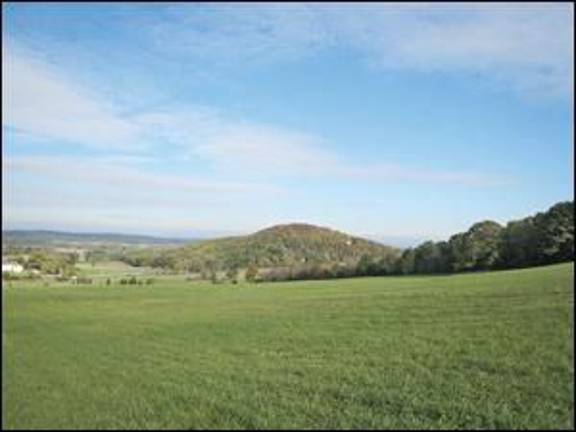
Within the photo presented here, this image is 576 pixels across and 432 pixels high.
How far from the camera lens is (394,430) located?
1126cm

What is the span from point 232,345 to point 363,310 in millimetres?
9944

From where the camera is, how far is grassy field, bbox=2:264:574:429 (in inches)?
473

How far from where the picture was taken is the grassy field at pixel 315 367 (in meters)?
12.0

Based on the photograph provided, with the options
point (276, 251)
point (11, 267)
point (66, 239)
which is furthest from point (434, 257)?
point (11, 267)

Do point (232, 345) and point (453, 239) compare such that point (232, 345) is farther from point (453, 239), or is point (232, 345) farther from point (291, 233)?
point (453, 239)

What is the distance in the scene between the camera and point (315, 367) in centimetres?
1716

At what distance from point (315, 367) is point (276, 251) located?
191ft

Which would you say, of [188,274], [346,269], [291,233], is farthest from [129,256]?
[346,269]

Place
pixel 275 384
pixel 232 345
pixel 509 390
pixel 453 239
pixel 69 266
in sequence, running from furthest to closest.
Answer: pixel 453 239, pixel 69 266, pixel 232 345, pixel 275 384, pixel 509 390

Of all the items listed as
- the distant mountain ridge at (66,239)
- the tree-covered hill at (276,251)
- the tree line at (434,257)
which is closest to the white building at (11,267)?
the distant mountain ridge at (66,239)

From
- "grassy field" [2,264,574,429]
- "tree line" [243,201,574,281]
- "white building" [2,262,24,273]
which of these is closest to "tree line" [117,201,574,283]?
"tree line" [243,201,574,281]

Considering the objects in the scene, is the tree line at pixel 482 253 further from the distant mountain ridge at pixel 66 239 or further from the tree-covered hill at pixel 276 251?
the distant mountain ridge at pixel 66 239

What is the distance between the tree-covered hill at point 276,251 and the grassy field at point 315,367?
36353 mm

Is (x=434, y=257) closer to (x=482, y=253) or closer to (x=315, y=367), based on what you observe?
(x=482, y=253)
